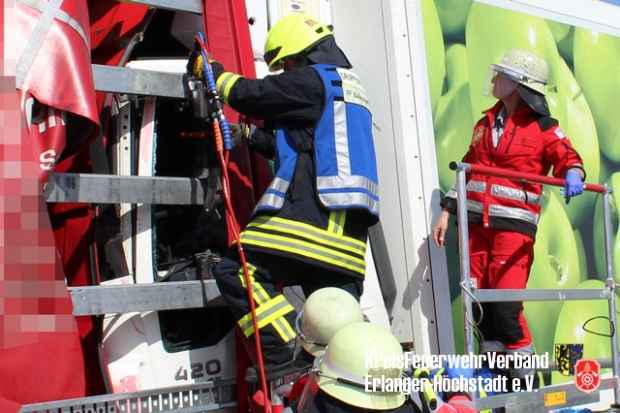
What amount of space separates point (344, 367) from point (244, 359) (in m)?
0.81

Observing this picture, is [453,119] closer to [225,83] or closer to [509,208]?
[509,208]

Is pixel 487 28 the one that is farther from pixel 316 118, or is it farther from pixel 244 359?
pixel 244 359

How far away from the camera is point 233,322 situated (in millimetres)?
2871

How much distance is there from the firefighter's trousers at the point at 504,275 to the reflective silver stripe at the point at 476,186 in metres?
0.16

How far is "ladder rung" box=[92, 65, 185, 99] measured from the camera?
8.72 ft

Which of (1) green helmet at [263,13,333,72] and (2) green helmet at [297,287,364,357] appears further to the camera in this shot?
(1) green helmet at [263,13,333,72]

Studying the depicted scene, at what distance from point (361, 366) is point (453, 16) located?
232 centimetres

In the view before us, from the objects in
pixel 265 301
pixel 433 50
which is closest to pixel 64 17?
pixel 265 301

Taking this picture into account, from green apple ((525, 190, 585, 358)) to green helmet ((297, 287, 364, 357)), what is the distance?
6.15 feet

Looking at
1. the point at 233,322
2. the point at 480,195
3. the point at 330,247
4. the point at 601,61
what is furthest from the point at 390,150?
the point at 601,61

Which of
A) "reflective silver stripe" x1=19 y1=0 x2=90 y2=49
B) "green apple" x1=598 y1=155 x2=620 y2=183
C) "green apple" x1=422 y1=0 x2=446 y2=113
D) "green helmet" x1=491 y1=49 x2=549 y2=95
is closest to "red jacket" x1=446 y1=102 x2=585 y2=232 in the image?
"green helmet" x1=491 y1=49 x2=549 y2=95

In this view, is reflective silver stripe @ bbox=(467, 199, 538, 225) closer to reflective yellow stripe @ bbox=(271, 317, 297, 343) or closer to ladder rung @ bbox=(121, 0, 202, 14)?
reflective yellow stripe @ bbox=(271, 317, 297, 343)

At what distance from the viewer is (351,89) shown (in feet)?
9.47

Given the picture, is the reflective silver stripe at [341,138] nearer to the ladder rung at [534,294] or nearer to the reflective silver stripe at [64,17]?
the ladder rung at [534,294]
